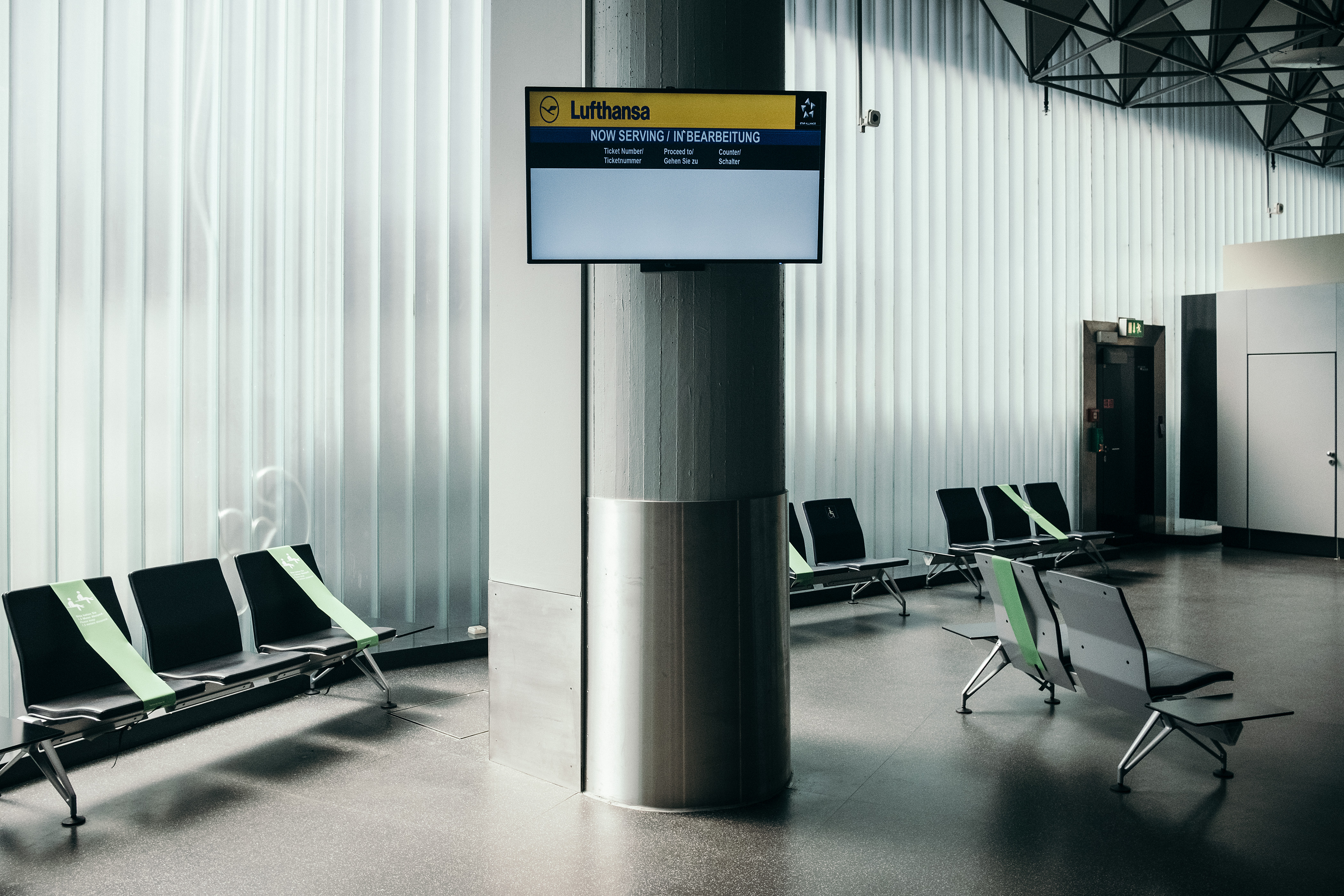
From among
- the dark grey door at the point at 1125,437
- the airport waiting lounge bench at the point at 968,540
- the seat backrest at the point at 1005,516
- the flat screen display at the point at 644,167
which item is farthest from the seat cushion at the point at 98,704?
the dark grey door at the point at 1125,437

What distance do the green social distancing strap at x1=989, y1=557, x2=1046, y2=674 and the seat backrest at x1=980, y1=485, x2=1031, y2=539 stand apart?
16.2 feet

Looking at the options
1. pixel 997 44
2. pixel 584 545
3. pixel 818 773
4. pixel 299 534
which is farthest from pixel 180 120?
pixel 997 44

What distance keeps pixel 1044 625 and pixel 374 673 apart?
3.85 metres

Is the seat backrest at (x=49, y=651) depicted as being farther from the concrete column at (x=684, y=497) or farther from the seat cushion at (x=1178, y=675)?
the seat cushion at (x=1178, y=675)

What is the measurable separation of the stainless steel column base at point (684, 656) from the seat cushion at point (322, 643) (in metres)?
1.90

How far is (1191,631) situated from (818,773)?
4.44 m

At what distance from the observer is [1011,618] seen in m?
5.40

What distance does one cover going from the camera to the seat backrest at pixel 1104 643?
179 inches

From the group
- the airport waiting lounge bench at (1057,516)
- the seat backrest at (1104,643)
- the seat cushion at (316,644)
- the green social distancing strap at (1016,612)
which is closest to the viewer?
the seat backrest at (1104,643)

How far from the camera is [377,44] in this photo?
6703 millimetres

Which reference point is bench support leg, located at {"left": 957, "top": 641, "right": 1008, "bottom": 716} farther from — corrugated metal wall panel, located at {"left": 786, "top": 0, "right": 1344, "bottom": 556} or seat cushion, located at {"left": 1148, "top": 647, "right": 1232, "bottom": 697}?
corrugated metal wall panel, located at {"left": 786, "top": 0, "right": 1344, "bottom": 556}

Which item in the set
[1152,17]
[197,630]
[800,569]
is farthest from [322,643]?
[1152,17]

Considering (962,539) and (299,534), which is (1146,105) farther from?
(299,534)

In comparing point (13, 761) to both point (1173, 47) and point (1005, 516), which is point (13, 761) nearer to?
point (1005, 516)
